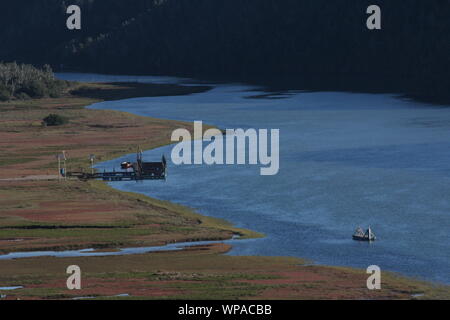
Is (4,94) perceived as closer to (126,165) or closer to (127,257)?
(126,165)

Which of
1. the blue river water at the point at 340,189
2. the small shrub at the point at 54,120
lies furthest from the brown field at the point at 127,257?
the small shrub at the point at 54,120

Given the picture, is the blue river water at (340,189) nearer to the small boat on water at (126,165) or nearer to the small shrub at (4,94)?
the small boat on water at (126,165)

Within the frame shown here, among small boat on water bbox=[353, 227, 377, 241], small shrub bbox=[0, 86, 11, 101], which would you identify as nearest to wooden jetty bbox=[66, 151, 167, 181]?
small boat on water bbox=[353, 227, 377, 241]

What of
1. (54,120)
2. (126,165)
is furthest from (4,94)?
(126,165)

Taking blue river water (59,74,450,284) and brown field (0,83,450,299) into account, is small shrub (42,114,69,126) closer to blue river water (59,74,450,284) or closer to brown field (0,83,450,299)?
blue river water (59,74,450,284)

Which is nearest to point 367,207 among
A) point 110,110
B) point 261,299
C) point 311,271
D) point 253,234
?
point 253,234
